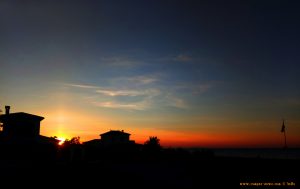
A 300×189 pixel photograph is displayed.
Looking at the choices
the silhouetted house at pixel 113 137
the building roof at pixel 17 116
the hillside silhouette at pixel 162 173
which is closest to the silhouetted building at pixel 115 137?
the silhouetted house at pixel 113 137

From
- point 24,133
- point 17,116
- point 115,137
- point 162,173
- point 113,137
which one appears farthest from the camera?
point 115,137

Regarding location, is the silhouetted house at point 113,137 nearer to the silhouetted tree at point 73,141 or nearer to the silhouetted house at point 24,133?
the silhouetted tree at point 73,141

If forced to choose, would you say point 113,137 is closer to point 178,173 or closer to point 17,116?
point 17,116

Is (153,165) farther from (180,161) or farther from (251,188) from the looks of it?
(251,188)

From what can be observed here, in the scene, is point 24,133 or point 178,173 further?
point 24,133

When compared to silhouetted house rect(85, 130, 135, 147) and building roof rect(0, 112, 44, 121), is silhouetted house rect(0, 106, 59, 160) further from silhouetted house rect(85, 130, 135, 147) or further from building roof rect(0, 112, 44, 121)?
silhouetted house rect(85, 130, 135, 147)

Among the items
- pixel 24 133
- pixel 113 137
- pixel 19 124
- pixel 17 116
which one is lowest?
pixel 24 133

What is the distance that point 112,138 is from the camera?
72625 millimetres

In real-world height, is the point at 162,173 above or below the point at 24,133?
below

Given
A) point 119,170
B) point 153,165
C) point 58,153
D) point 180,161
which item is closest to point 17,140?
point 58,153

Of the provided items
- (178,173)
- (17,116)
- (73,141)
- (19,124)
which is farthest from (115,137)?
(178,173)

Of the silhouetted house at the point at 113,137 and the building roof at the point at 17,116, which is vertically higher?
the building roof at the point at 17,116

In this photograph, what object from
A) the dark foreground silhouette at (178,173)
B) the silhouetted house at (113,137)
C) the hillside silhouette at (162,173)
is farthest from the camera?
the silhouetted house at (113,137)

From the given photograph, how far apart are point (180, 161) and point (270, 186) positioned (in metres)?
7.62
